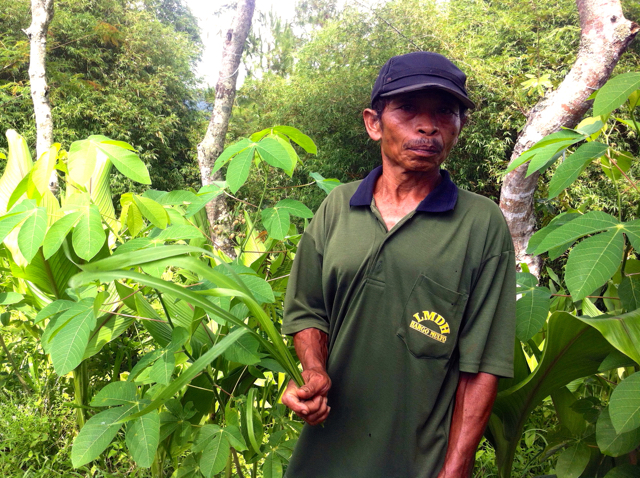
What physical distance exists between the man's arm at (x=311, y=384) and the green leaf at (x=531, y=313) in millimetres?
449

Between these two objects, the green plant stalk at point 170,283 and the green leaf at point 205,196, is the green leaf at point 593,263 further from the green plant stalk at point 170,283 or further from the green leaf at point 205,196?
the green leaf at point 205,196

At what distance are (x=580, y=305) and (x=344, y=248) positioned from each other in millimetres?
945

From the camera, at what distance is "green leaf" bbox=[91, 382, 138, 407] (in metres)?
1.14

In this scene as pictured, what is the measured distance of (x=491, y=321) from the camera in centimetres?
92

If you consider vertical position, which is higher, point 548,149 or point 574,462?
point 548,149

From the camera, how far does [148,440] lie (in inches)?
42.1

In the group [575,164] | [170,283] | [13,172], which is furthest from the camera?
[13,172]

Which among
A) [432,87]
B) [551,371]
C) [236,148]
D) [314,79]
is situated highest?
[314,79]

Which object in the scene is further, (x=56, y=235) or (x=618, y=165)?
(x=618, y=165)

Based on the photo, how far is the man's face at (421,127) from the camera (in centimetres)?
99

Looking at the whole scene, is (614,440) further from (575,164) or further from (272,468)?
(272,468)

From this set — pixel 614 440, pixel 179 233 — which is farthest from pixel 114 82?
pixel 614 440

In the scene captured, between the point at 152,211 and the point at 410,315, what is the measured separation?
0.74 m

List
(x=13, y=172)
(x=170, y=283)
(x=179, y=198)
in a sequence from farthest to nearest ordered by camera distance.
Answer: (x=13, y=172) < (x=179, y=198) < (x=170, y=283)
